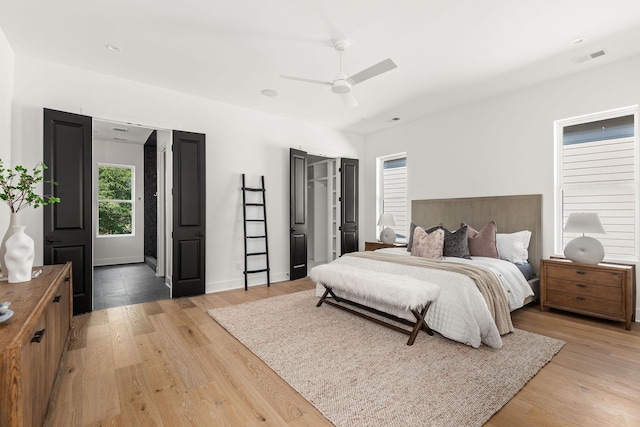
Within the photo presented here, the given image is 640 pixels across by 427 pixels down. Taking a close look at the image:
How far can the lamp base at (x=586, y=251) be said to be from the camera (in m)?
3.35

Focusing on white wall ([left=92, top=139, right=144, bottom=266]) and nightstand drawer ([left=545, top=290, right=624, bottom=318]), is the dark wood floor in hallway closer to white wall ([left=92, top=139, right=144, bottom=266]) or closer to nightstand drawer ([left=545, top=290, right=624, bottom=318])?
white wall ([left=92, top=139, right=144, bottom=266])

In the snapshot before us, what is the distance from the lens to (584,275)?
11.0 feet

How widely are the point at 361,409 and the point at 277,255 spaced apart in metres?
3.66

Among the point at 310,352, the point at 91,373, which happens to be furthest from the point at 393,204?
the point at 91,373

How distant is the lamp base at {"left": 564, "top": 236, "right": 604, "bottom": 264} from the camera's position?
335 centimetres

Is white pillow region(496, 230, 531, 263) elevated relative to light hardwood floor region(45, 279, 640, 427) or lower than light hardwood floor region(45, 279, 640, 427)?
elevated

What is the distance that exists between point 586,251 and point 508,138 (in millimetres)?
1804

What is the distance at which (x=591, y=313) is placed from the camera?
3.31 meters

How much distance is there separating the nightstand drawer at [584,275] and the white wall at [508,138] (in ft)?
1.82

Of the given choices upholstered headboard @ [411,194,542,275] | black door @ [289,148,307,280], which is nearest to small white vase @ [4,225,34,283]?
black door @ [289,148,307,280]

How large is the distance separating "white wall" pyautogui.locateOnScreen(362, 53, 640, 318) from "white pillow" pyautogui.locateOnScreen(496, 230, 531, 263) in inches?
10.3

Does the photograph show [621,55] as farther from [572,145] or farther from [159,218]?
[159,218]

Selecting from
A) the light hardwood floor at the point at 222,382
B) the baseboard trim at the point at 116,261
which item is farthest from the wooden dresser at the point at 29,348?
the baseboard trim at the point at 116,261

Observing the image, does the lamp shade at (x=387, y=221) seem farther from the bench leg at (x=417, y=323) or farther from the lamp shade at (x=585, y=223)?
the bench leg at (x=417, y=323)
